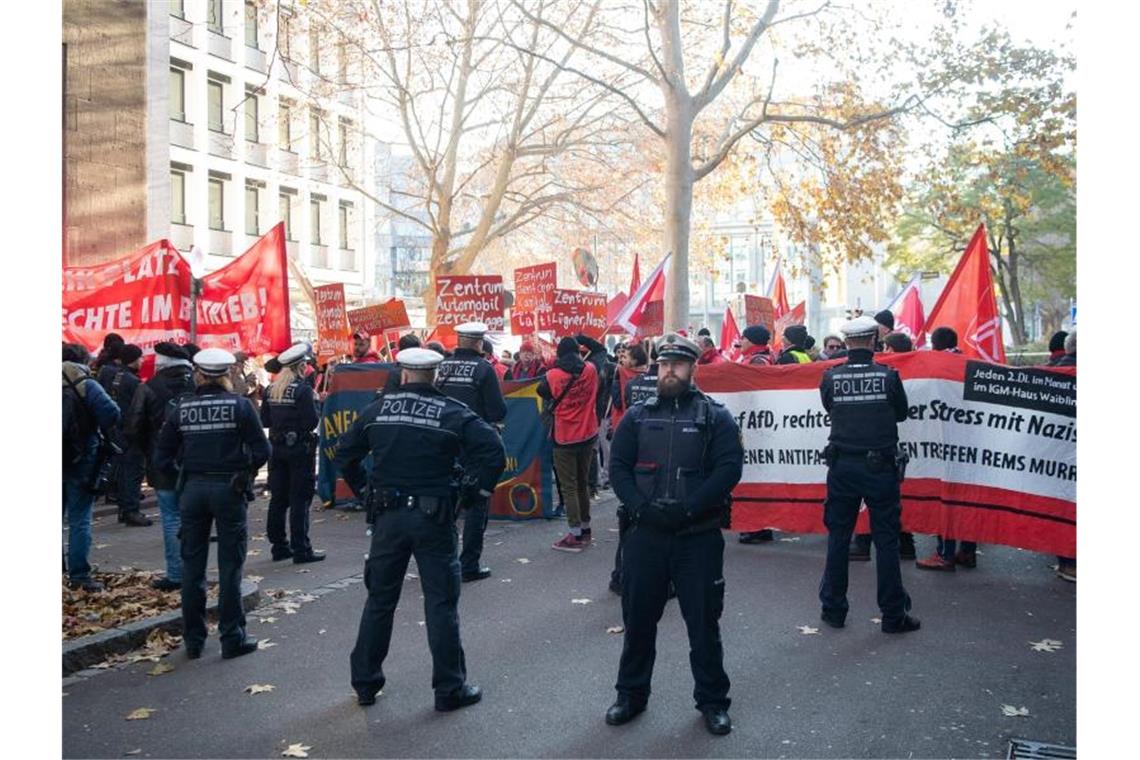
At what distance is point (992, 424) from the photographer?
Result: 966cm

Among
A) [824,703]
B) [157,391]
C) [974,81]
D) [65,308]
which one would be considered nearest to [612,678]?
[824,703]

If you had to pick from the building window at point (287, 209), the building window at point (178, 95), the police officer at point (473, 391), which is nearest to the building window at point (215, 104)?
the building window at point (178, 95)

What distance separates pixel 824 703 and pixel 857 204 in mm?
18064

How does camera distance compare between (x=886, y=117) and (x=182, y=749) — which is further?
(x=886, y=117)

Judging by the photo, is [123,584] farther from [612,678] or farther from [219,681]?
[612,678]

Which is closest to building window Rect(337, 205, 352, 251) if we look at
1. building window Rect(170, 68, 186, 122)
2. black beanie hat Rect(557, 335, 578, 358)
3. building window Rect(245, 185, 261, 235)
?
building window Rect(245, 185, 261, 235)

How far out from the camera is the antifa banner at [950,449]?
9.32m

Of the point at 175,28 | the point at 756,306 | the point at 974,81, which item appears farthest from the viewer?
the point at 175,28

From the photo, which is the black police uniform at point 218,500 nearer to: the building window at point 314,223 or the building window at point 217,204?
the building window at point 217,204

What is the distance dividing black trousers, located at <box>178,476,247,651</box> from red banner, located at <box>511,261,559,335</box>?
9586mm

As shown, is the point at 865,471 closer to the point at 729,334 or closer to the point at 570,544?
the point at 570,544

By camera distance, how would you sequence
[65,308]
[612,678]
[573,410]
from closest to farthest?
[612,678]
[573,410]
[65,308]

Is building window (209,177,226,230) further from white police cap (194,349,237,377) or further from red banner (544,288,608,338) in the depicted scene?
white police cap (194,349,237,377)

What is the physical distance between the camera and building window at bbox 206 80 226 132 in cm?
3952
